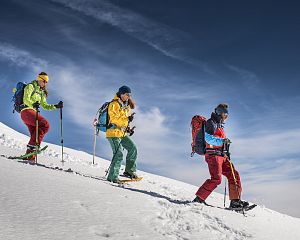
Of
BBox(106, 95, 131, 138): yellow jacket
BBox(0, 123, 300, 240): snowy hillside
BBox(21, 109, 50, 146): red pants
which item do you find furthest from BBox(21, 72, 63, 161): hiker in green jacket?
BBox(0, 123, 300, 240): snowy hillside

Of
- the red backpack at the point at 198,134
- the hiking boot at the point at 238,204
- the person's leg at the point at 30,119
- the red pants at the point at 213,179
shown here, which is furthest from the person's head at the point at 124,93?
the hiking boot at the point at 238,204

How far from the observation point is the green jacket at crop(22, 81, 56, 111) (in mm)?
10680

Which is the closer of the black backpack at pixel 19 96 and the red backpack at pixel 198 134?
the red backpack at pixel 198 134

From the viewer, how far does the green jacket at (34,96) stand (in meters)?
10.7

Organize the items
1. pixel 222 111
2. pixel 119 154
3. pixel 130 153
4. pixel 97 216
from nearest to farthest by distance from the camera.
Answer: pixel 97 216 < pixel 222 111 < pixel 119 154 < pixel 130 153

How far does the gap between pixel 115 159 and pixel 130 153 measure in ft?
3.54

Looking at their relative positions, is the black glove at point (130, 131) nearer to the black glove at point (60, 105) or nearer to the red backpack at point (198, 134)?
the black glove at point (60, 105)

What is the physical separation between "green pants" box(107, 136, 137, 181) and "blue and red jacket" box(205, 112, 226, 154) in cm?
256

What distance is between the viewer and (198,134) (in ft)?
28.9

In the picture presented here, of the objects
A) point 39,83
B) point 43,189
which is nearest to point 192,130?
point 43,189

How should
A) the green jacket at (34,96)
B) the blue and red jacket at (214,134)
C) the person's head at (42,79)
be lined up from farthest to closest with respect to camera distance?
the person's head at (42,79) < the green jacket at (34,96) < the blue and red jacket at (214,134)

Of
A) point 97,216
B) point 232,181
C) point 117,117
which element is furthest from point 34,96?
point 97,216

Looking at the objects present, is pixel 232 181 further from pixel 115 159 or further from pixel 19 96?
pixel 19 96

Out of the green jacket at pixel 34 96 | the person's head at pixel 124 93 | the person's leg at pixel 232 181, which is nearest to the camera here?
the person's leg at pixel 232 181
